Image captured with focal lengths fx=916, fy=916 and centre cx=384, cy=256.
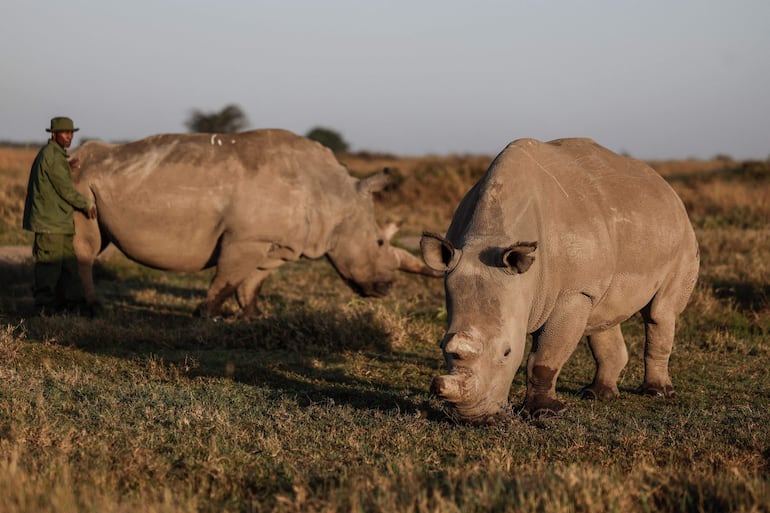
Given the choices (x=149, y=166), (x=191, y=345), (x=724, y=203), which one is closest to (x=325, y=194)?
(x=149, y=166)

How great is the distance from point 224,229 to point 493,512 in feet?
20.8

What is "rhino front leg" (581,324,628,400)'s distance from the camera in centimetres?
710

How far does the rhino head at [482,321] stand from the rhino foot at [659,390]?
214 centimetres

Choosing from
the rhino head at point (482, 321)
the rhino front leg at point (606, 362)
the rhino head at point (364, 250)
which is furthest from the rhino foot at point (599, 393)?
the rhino head at point (364, 250)

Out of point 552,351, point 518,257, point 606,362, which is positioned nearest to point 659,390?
point 606,362

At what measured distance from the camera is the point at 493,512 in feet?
12.9

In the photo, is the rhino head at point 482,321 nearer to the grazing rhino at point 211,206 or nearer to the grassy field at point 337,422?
the grassy field at point 337,422

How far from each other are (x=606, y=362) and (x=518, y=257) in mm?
2191

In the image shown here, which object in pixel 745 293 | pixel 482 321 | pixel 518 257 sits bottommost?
pixel 745 293

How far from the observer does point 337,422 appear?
5.65 m

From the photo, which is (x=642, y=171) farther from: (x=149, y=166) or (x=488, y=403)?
Result: (x=149, y=166)

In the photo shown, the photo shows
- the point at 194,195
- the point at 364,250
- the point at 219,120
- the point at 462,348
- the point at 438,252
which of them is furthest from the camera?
the point at 219,120

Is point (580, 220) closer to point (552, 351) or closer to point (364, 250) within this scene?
point (552, 351)

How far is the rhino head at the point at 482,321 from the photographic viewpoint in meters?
5.25
